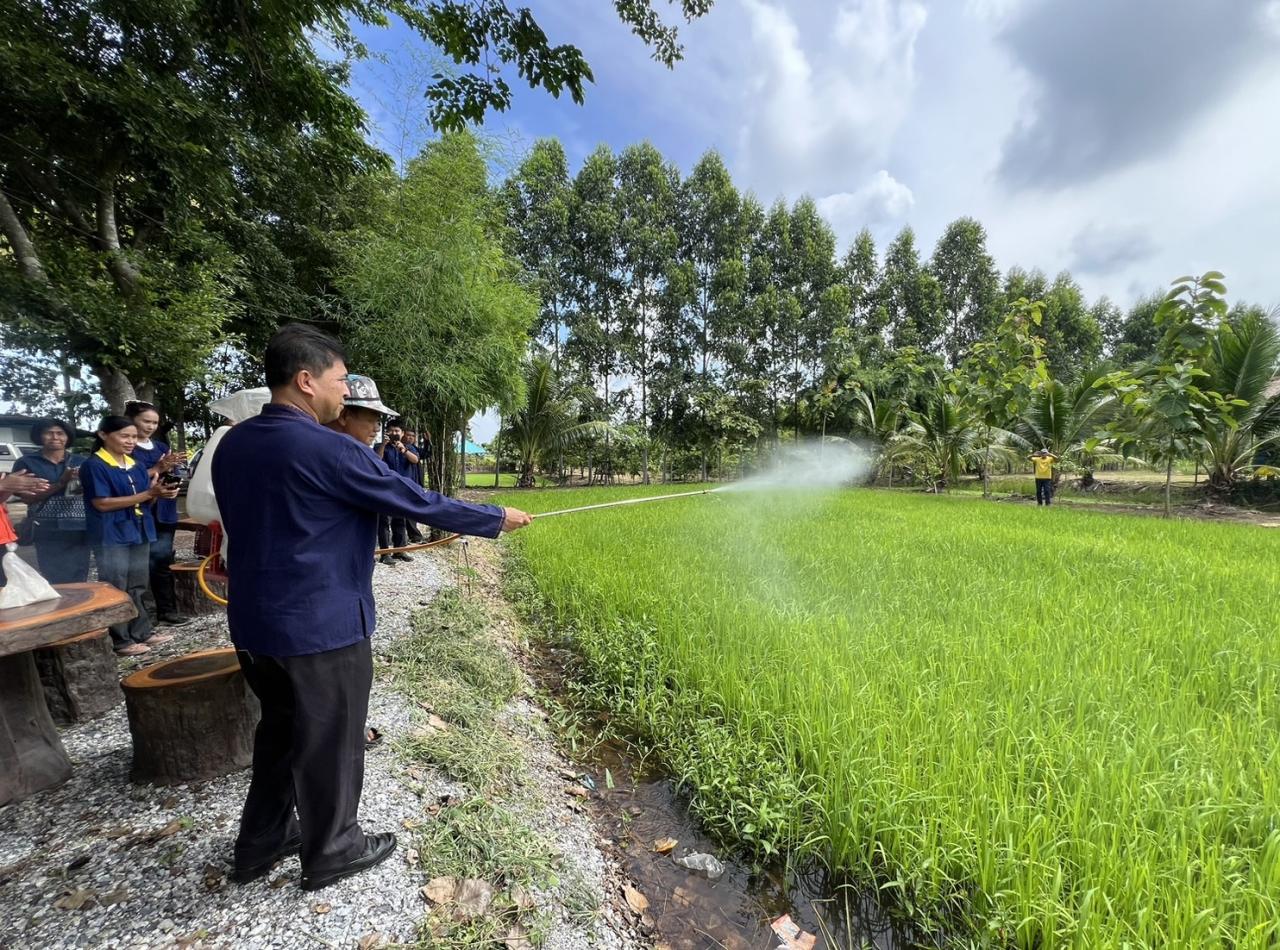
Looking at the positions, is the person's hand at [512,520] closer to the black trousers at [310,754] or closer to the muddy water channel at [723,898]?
the black trousers at [310,754]

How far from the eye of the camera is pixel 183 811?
198 cm

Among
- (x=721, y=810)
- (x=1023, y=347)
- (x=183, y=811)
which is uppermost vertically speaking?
(x=1023, y=347)

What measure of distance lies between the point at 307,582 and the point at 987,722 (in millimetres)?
2944

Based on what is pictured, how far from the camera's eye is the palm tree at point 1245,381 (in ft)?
33.5

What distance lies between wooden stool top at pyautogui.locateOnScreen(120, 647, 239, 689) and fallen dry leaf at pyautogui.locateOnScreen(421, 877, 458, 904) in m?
1.22

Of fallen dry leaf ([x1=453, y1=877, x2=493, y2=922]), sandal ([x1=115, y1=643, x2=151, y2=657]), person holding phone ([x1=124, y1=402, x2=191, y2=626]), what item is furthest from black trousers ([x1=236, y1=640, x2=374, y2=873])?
person holding phone ([x1=124, y1=402, x2=191, y2=626])

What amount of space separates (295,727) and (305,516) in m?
0.62

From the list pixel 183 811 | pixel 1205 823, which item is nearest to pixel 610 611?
pixel 183 811

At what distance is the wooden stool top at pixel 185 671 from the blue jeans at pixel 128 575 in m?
1.60

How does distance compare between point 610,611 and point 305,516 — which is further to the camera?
point 610,611

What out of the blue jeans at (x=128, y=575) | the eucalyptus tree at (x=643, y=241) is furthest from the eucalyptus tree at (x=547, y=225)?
the blue jeans at (x=128, y=575)

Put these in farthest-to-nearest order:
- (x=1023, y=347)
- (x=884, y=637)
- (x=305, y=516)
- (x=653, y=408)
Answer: (x=653, y=408) → (x=1023, y=347) → (x=884, y=637) → (x=305, y=516)

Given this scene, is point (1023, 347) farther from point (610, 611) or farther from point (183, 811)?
point (183, 811)

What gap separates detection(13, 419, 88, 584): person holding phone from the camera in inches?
144
